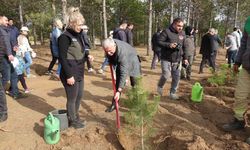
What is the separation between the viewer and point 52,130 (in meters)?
4.46

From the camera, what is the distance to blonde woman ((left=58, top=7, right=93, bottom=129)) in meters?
4.40

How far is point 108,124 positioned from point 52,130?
1.12 m

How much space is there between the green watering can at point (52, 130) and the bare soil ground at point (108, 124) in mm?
92

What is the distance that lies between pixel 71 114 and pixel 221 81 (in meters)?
4.54

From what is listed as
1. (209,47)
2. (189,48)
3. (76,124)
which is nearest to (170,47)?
(76,124)

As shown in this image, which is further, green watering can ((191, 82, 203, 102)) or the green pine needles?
green watering can ((191, 82, 203, 102))

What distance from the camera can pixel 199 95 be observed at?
20.9 feet

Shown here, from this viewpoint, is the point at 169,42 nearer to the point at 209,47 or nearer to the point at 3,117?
the point at 3,117

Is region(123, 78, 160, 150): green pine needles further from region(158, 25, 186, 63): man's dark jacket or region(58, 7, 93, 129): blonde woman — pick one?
region(158, 25, 186, 63): man's dark jacket

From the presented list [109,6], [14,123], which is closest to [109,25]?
[109,6]

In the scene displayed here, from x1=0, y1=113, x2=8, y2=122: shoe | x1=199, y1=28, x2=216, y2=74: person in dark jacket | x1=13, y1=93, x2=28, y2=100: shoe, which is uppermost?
x1=199, y1=28, x2=216, y2=74: person in dark jacket

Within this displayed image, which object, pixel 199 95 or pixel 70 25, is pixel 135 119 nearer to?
pixel 70 25

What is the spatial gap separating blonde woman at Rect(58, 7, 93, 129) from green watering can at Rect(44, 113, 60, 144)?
0.35 meters

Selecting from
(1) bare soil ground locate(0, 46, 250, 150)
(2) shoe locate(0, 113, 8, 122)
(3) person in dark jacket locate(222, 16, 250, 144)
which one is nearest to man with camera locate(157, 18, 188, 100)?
(1) bare soil ground locate(0, 46, 250, 150)
